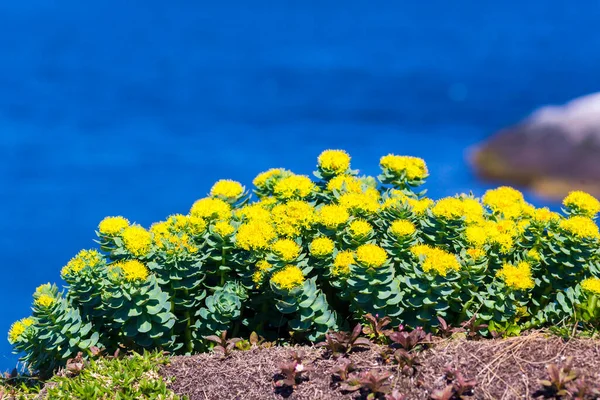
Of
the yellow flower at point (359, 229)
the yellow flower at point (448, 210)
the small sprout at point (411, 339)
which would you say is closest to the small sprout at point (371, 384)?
the small sprout at point (411, 339)

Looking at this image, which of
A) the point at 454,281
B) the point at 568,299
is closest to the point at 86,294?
the point at 454,281

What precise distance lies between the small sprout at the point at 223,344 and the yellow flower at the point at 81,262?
797mm

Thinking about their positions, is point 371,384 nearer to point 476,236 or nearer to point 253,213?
point 476,236

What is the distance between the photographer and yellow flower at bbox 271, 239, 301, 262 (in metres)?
3.94

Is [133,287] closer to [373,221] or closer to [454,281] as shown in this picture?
[373,221]

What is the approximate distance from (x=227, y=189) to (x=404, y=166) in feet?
4.11

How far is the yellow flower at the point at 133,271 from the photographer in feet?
12.7

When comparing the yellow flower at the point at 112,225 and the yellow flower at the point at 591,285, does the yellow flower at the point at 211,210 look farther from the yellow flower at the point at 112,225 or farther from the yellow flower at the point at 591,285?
the yellow flower at the point at 591,285

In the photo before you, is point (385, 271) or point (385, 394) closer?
point (385, 394)

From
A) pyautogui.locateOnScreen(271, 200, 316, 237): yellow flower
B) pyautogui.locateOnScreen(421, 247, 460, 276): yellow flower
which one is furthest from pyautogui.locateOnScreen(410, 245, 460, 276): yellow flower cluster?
pyautogui.locateOnScreen(271, 200, 316, 237): yellow flower

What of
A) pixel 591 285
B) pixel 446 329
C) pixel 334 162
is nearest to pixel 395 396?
pixel 446 329

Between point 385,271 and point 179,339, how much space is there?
4.71 ft

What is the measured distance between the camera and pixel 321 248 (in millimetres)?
4031

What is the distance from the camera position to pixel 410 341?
358 cm
